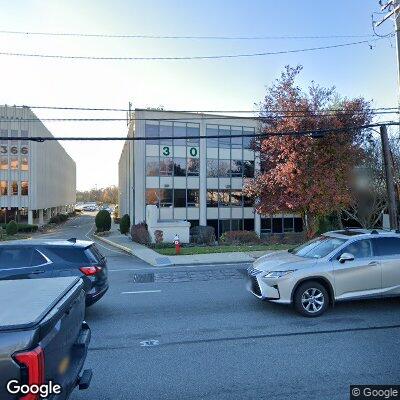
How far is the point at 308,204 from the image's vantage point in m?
19.0

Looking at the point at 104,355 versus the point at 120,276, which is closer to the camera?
the point at 104,355

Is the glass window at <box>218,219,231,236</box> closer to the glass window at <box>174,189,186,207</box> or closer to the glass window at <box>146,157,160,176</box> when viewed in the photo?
the glass window at <box>174,189,186,207</box>

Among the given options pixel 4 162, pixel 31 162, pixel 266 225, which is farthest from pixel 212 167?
pixel 4 162

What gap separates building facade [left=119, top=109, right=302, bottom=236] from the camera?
99.9ft

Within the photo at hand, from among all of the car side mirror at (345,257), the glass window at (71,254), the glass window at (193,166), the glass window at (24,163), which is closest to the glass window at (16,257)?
the glass window at (71,254)

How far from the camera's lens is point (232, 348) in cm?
546

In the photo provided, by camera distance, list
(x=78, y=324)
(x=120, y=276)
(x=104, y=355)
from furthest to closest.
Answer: (x=120, y=276) < (x=104, y=355) < (x=78, y=324)

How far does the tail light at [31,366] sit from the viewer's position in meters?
2.41

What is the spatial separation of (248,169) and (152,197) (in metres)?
8.78

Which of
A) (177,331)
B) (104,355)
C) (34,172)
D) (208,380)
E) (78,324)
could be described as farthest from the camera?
(34,172)

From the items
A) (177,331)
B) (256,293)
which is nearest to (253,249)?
(256,293)

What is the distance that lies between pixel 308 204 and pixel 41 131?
37236 millimetres

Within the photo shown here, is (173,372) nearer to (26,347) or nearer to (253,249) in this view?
(26,347)

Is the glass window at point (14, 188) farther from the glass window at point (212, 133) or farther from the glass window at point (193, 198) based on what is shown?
the glass window at point (212, 133)
